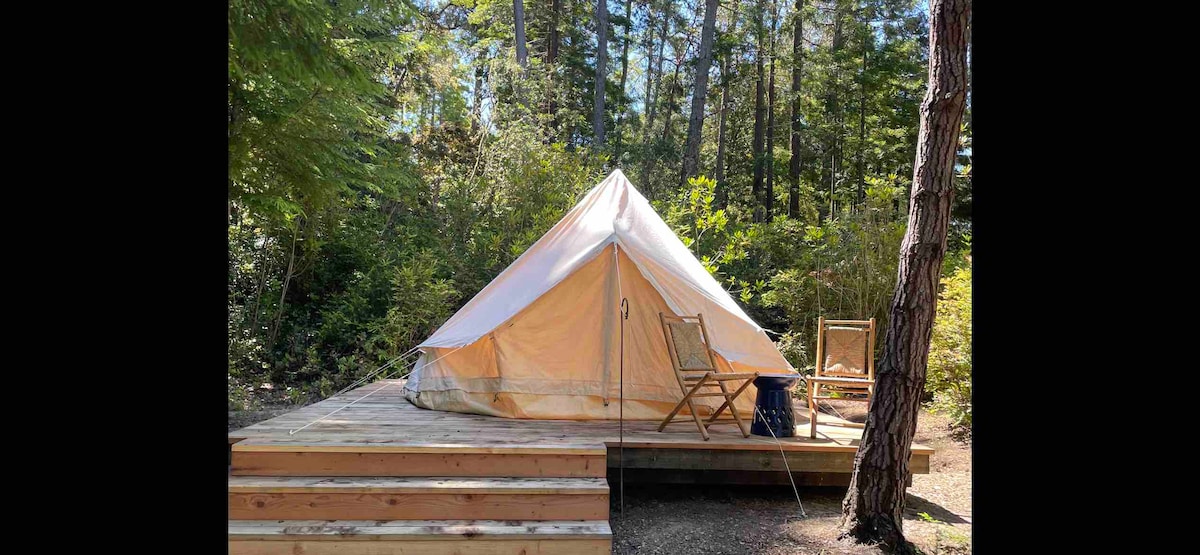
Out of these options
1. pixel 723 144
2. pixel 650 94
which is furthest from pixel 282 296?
pixel 650 94

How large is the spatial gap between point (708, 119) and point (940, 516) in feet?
56.2

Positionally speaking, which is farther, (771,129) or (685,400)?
(771,129)

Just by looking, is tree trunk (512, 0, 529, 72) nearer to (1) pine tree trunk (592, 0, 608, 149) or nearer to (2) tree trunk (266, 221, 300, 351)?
(1) pine tree trunk (592, 0, 608, 149)

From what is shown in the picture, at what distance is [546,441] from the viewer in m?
4.10

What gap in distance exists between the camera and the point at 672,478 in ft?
14.6

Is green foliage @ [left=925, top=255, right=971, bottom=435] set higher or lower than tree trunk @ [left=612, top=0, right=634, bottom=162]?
lower

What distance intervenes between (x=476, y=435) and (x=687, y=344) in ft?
4.62

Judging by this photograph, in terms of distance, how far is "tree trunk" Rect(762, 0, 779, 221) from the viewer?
15.8m

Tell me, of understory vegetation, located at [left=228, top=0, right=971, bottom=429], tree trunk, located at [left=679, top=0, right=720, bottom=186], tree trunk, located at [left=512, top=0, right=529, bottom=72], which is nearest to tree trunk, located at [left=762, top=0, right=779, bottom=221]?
understory vegetation, located at [left=228, top=0, right=971, bottom=429]

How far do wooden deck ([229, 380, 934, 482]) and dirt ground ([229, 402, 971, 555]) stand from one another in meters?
0.25

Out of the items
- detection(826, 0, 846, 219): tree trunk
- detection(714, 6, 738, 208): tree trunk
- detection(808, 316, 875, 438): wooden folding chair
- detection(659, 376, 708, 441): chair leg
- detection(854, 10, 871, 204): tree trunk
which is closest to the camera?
detection(659, 376, 708, 441): chair leg

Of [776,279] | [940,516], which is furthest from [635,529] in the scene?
[776,279]

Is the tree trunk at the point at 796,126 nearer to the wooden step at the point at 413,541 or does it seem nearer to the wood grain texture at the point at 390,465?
the wood grain texture at the point at 390,465

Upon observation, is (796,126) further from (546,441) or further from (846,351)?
(546,441)
